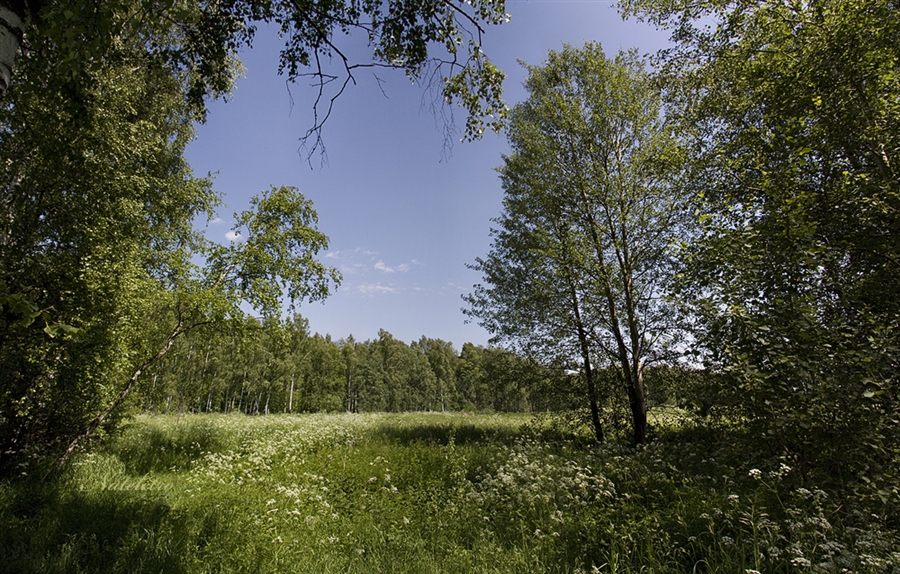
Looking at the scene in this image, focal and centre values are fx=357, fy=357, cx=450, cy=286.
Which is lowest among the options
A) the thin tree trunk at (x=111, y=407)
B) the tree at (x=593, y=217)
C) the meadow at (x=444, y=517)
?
the meadow at (x=444, y=517)

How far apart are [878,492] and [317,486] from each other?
26.7ft

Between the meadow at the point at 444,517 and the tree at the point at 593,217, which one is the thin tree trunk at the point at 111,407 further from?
the tree at the point at 593,217

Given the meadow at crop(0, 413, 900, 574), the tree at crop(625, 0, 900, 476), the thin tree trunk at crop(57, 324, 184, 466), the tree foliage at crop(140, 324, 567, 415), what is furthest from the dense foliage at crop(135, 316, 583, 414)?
the tree at crop(625, 0, 900, 476)

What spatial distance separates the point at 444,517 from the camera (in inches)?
229

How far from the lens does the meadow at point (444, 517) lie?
376cm

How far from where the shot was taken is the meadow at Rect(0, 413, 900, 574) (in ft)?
12.3

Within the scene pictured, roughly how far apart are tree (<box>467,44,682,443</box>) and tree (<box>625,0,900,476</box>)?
209 cm

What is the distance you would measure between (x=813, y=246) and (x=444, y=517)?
6189 mm

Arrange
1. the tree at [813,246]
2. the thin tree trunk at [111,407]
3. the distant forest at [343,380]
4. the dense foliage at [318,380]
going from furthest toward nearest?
the dense foliage at [318,380] → the distant forest at [343,380] → the thin tree trunk at [111,407] → the tree at [813,246]

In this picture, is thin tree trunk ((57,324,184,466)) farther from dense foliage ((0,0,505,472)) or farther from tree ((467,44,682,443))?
tree ((467,44,682,443))

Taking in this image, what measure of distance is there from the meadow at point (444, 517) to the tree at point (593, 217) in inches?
100

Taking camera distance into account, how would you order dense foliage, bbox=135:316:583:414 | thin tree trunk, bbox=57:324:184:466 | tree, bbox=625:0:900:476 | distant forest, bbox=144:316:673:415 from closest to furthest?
1. tree, bbox=625:0:900:476
2. thin tree trunk, bbox=57:324:184:466
3. distant forest, bbox=144:316:673:415
4. dense foliage, bbox=135:316:583:414

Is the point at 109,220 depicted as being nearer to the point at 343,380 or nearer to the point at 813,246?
the point at 813,246

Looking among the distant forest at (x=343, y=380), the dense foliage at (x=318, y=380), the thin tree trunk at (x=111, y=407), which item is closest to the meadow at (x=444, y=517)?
the thin tree trunk at (x=111, y=407)
